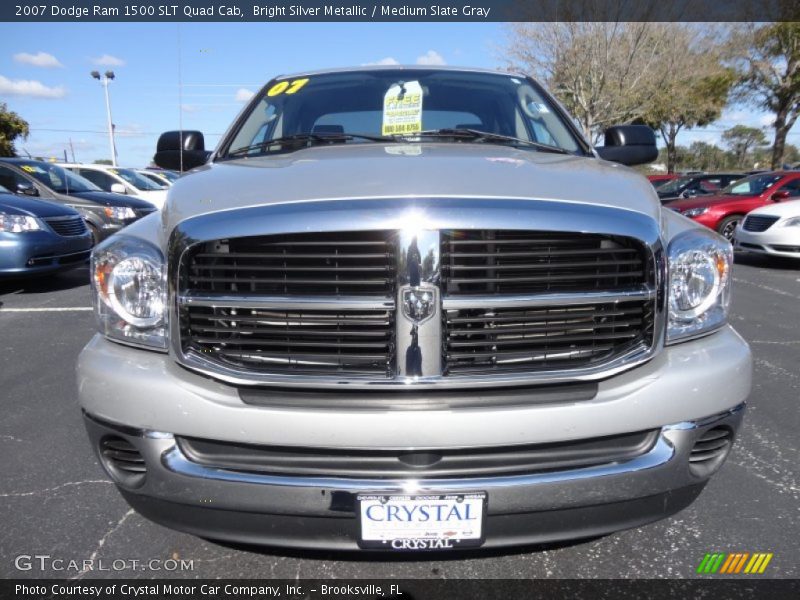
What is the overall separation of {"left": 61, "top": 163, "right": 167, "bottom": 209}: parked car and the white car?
11.4 metres

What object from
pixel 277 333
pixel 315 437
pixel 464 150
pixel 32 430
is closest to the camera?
pixel 315 437

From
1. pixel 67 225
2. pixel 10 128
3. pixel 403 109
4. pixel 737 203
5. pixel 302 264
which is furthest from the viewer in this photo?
pixel 10 128

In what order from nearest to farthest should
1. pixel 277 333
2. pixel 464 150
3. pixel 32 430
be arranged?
1. pixel 277 333
2. pixel 464 150
3. pixel 32 430

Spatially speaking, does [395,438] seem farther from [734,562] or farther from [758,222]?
[758,222]

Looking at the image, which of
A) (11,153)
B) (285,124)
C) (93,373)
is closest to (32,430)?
(93,373)

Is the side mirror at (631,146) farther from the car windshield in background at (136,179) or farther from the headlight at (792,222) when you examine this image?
the car windshield in background at (136,179)

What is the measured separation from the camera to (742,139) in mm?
58594

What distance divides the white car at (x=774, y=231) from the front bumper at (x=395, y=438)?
8.96 meters

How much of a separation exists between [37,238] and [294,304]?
658cm

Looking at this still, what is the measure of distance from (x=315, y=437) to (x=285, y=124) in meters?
2.22

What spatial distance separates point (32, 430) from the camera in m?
3.40

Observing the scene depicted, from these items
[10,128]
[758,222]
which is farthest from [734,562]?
[10,128]

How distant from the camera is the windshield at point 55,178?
9328 millimetres
